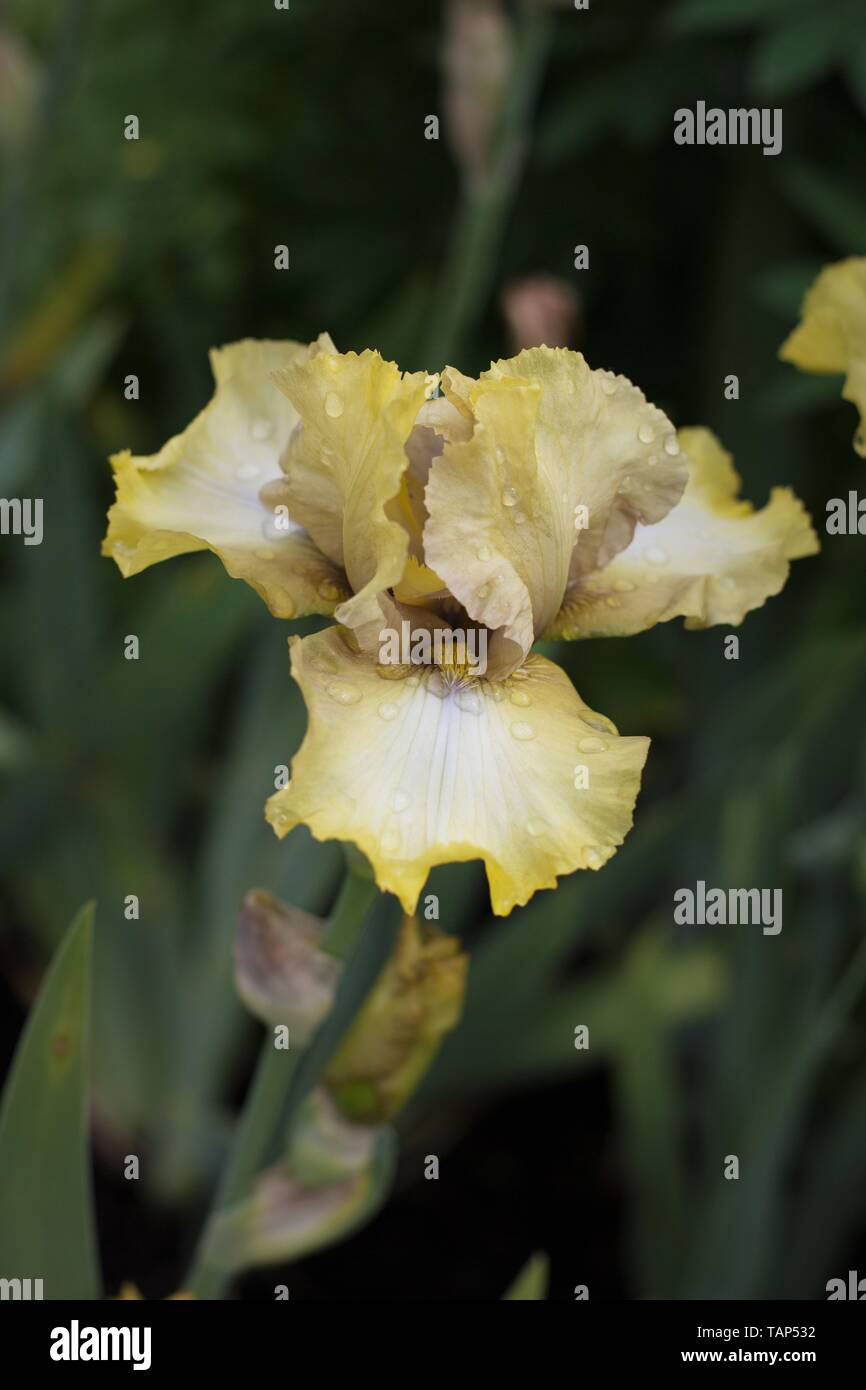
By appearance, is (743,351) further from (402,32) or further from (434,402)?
(434,402)

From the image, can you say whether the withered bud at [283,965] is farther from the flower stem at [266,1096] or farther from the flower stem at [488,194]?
the flower stem at [488,194]

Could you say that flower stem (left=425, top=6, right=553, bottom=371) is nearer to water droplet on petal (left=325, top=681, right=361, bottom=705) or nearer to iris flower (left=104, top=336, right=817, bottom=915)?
iris flower (left=104, top=336, right=817, bottom=915)

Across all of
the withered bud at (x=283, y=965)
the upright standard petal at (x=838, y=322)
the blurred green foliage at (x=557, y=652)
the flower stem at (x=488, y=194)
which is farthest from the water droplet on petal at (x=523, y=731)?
the flower stem at (x=488, y=194)

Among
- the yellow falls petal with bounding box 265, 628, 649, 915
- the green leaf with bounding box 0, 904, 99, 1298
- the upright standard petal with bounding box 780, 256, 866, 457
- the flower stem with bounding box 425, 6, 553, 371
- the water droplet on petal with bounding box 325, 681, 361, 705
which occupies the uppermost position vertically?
the flower stem with bounding box 425, 6, 553, 371

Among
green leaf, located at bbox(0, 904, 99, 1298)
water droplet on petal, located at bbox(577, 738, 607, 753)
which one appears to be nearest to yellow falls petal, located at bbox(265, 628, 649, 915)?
water droplet on petal, located at bbox(577, 738, 607, 753)

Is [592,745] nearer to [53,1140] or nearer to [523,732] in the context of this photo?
[523,732]
